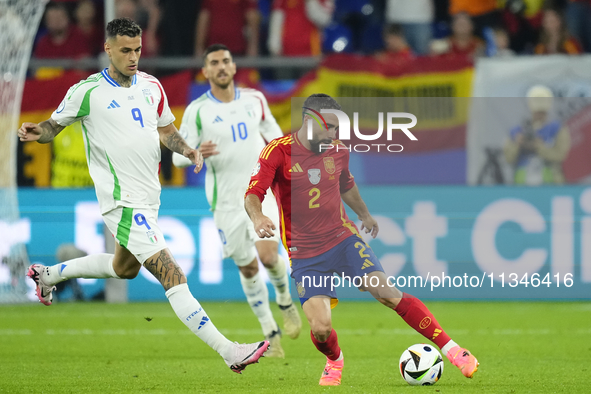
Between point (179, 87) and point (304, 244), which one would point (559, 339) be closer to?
point (304, 244)

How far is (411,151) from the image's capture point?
12.2m

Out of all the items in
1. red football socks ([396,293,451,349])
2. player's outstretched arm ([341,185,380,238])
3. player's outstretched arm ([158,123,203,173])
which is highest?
player's outstretched arm ([158,123,203,173])

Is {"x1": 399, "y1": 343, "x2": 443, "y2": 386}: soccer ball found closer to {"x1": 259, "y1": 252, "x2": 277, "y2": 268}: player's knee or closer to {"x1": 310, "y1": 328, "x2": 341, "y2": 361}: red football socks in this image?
{"x1": 310, "y1": 328, "x2": 341, "y2": 361}: red football socks

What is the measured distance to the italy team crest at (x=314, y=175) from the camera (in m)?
6.38

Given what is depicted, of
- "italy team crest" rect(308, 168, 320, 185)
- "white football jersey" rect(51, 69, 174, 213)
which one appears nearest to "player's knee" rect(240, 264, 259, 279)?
"white football jersey" rect(51, 69, 174, 213)

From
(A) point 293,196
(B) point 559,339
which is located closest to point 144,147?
(A) point 293,196

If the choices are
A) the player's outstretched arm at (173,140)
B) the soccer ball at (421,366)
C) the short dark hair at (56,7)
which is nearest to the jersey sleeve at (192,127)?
the player's outstretched arm at (173,140)

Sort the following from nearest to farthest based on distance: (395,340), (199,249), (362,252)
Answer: (362,252)
(395,340)
(199,249)

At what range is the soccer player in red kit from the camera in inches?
240

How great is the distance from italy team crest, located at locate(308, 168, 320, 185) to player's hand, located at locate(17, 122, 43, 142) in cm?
186

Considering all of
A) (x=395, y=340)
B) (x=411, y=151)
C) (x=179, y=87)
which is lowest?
(x=395, y=340)

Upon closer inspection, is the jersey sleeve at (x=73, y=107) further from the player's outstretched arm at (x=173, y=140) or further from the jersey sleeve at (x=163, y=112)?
the player's outstretched arm at (x=173, y=140)

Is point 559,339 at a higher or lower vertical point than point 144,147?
lower

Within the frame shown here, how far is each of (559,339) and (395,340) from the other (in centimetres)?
158
